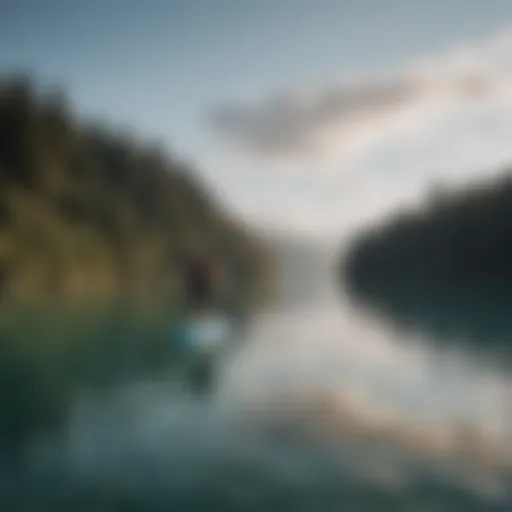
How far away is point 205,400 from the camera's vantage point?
7.17ft

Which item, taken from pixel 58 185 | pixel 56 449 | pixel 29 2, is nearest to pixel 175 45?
pixel 29 2

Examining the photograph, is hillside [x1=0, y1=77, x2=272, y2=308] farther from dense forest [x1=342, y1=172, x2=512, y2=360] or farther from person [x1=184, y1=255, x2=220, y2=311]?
dense forest [x1=342, y1=172, x2=512, y2=360]

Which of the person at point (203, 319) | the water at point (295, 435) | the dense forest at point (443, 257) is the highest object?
the dense forest at point (443, 257)

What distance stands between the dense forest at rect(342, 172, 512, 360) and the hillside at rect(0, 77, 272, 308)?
404mm

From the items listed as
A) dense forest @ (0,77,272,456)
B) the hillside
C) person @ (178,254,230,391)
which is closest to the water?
person @ (178,254,230,391)

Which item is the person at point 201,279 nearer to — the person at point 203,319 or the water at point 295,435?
the person at point 203,319

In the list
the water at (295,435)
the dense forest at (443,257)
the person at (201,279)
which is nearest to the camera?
the water at (295,435)

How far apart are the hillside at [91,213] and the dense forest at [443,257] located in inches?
15.9

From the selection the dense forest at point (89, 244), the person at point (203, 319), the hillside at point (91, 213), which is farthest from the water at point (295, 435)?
the hillside at point (91, 213)

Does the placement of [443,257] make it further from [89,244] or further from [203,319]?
[89,244]

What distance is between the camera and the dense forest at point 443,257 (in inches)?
87.2

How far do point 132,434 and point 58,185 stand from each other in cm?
112

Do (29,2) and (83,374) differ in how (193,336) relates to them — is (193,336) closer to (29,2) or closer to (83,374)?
(83,374)

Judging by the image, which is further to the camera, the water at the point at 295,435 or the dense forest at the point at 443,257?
the dense forest at the point at 443,257
